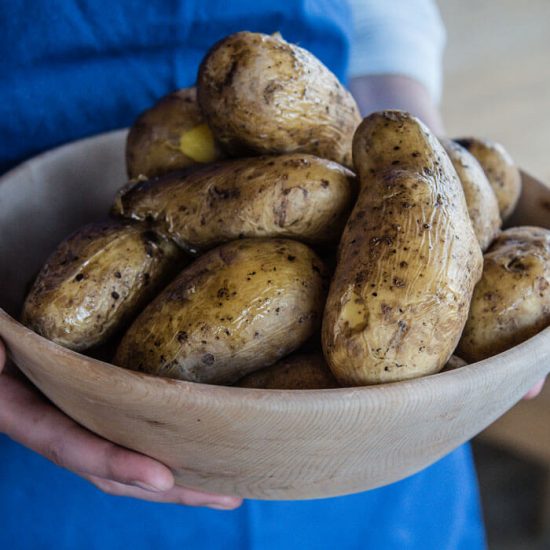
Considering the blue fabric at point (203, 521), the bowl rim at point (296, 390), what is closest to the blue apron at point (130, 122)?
the blue fabric at point (203, 521)

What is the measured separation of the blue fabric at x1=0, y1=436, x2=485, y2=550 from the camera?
28.0 inches

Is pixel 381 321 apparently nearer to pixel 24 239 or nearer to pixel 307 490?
pixel 307 490

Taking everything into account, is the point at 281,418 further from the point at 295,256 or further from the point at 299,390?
the point at 295,256

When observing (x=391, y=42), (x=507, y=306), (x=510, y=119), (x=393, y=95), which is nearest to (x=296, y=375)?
(x=507, y=306)

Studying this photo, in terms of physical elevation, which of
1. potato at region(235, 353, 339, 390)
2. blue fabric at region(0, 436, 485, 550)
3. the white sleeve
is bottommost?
blue fabric at region(0, 436, 485, 550)

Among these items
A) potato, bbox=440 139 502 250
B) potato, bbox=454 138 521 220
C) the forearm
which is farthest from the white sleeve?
potato, bbox=440 139 502 250

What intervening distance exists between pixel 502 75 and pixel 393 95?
190cm

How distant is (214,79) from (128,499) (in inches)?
17.5

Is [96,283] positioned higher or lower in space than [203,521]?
higher

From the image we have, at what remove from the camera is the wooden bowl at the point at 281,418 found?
45cm

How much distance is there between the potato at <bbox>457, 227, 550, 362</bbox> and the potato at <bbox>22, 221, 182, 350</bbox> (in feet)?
0.90

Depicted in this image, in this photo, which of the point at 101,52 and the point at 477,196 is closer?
the point at 477,196

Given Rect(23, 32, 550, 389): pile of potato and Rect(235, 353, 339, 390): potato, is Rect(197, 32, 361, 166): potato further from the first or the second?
Rect(235, 353, 339, 390): potato

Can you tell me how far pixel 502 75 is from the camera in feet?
9.25
